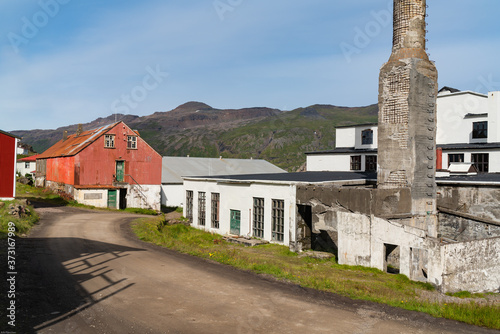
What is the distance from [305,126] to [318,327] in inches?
6615

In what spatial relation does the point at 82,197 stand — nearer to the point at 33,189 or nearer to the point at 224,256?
the point at 33,189

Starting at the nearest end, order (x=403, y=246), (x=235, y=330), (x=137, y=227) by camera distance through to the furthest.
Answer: (x=235, y=330), (x=403, y=246), (x=137, y=227)

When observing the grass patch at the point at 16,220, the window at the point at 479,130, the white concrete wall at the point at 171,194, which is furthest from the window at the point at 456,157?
the grass patch at the point at 16,220

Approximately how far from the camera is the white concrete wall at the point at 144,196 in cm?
3925

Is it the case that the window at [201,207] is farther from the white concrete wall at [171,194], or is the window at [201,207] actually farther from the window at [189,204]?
the white concrete wall at [171,194]

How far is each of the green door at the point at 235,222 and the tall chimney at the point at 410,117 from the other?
33.2ft

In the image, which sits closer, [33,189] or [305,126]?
[33,189]

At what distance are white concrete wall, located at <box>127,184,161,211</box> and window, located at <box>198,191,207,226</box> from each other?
40.4 ft

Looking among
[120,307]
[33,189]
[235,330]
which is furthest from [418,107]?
[33,189]

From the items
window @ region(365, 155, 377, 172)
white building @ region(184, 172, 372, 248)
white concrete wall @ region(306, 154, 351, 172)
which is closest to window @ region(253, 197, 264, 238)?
white building @ region(184, 172, 372, 248)

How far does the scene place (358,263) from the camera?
16.3m

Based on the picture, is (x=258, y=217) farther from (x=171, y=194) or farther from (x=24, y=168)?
(x=24, y=168)

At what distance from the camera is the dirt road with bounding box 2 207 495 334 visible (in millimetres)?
9070

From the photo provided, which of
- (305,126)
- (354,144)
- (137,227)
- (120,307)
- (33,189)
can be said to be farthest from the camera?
(305,126)
